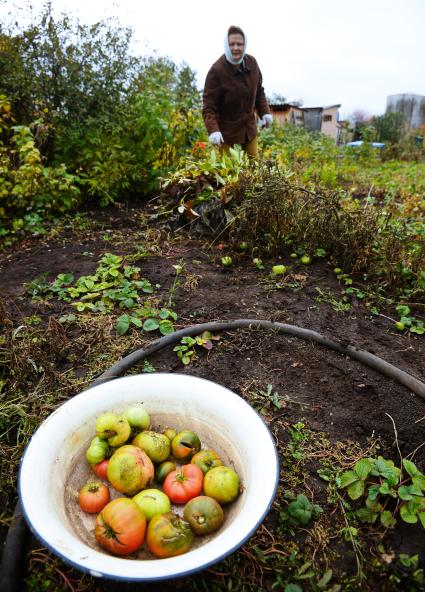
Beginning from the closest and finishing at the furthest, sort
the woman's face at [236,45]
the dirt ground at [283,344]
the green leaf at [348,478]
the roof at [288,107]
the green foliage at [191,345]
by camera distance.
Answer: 1. the green leaf at [348,478]
2. the dirt ground at [283,344]
3. the green foliage at [191,345]
4. the woman's face at [236,45]
5. the roof at [288,107]

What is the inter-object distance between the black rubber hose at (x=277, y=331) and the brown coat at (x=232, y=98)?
3.02 metres

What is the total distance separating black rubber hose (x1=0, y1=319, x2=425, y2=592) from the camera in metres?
1.37

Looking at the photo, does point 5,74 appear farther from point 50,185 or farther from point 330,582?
point 330,582

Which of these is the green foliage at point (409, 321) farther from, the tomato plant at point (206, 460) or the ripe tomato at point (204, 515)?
the ripe tomato at point (204, 515)

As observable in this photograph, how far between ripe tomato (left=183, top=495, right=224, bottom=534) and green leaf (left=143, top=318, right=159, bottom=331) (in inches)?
52.6

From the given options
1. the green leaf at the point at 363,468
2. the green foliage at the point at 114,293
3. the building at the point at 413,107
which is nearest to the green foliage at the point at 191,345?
the green foliage at the point at 114,293

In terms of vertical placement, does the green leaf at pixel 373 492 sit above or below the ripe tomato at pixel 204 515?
below

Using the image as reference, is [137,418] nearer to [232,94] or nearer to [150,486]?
[150,486]

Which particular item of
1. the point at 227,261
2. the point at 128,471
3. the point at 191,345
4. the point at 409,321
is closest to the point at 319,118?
the point at 227,261

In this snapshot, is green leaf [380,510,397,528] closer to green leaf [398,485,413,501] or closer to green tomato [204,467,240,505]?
green leaf [398,485,413,501]

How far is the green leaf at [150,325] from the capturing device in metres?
2.53

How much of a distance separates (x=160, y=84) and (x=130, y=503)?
5.53 m

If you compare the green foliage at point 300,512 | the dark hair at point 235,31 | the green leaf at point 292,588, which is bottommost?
the green leaf at point 292,588

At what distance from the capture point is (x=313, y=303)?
2.87 metres
